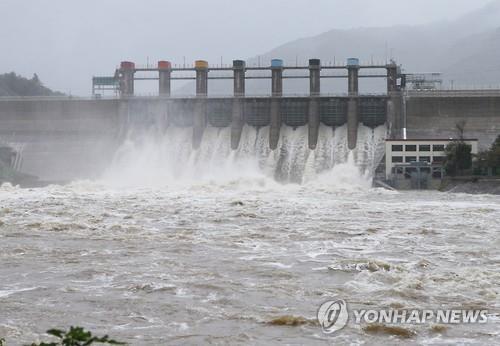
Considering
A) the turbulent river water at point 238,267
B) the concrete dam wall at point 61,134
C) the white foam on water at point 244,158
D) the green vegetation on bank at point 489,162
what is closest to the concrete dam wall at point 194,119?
the concrete dam wall at point 61,134

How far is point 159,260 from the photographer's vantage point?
13930 mm

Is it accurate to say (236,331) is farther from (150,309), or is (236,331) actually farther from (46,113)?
(46,113)

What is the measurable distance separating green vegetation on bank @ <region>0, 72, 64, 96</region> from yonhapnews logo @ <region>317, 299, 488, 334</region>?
85885 mm

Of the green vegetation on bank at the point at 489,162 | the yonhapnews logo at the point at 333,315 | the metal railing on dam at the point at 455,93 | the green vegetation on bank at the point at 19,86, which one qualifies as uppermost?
the green vegetation on bank at the point at 19,86

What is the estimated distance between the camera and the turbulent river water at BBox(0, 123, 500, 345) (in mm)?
8844

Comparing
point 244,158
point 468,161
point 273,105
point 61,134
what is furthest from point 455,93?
point 61,134

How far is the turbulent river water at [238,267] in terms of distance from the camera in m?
8.84

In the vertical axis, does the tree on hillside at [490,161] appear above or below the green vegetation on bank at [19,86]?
below

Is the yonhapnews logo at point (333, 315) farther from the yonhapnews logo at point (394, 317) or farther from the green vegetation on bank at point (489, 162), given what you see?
the green vegetation on bank at point (489, 162)

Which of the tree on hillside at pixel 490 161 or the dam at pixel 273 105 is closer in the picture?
the tree on hillside at pixel 490 161

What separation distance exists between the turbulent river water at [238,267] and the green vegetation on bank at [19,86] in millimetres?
65939

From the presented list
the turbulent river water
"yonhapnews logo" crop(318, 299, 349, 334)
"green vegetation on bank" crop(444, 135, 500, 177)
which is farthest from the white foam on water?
"yonhapnews logo" crop(318, 299, 349, 334)

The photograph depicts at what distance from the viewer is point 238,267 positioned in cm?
1312

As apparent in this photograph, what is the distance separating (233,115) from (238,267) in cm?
3812
